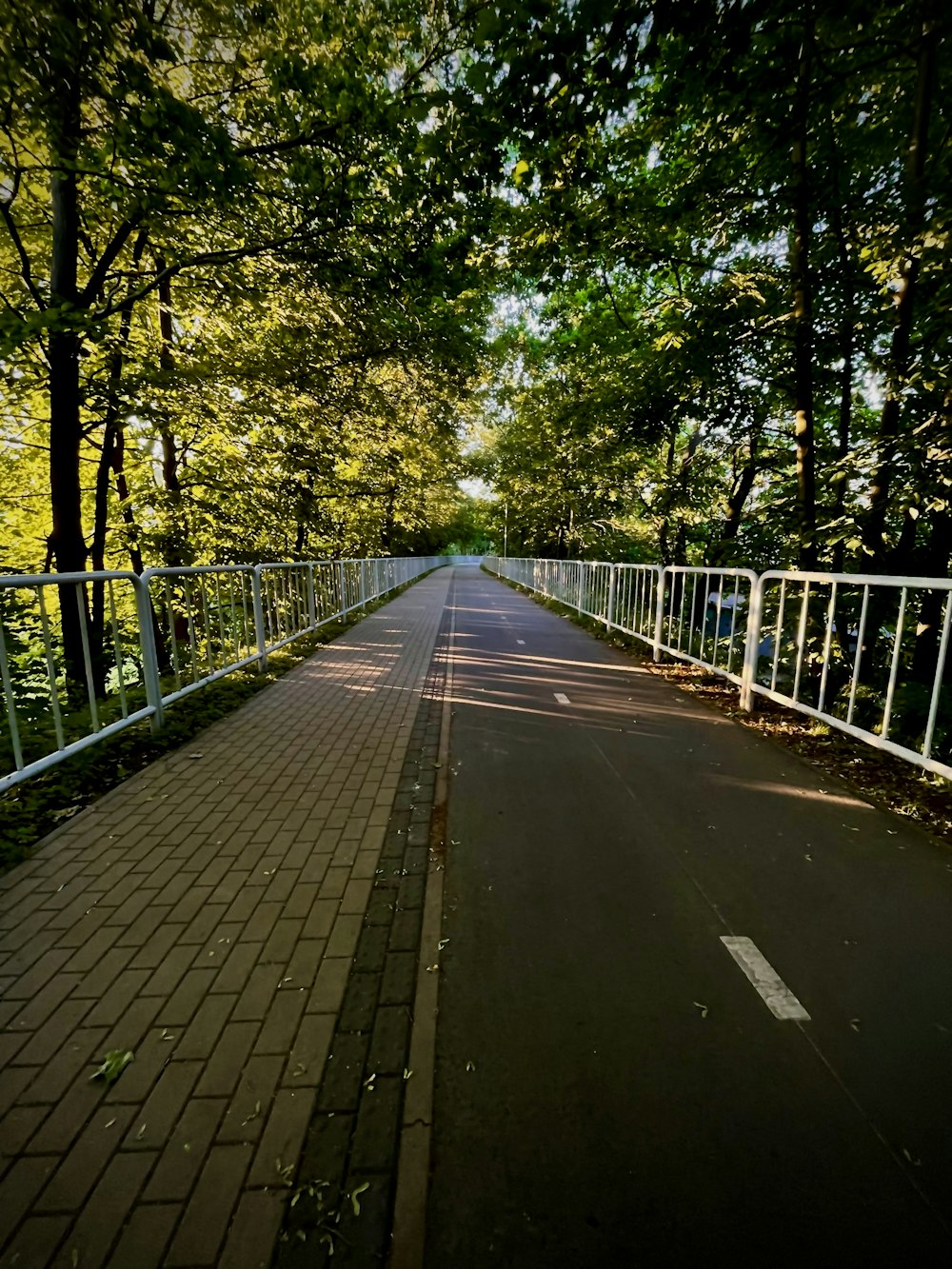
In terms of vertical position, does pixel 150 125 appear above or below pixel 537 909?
Result: above

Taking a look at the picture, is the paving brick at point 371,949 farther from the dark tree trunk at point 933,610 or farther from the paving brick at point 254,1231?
the dark tree trunk at point 933,610

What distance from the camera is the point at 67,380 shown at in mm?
7047

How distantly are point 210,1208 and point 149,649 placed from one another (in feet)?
14.4

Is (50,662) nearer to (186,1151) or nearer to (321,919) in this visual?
(321,919)

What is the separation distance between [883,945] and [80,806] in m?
4.80

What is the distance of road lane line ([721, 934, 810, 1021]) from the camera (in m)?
2.17

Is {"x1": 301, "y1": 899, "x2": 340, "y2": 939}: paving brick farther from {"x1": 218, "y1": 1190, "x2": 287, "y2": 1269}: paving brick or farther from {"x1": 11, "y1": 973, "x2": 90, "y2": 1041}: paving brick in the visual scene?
{"x1": 218, "y1": 1190, "x2": 287, "y2": 1269}: paving brick

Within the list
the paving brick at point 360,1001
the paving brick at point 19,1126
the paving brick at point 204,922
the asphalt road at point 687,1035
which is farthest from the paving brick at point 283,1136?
the paving brick at point 204,922

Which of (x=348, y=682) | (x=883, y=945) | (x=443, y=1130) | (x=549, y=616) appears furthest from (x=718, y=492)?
(x=443, y=1130)

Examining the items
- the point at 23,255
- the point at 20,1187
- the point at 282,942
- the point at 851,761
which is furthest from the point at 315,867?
the point at 23,255

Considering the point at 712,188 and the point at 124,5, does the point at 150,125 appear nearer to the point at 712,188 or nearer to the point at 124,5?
the point at 124,5

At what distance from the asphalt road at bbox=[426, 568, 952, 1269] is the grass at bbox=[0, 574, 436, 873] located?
262 centimetres

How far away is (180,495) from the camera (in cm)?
1191

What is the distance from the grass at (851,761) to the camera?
12.7 feet
